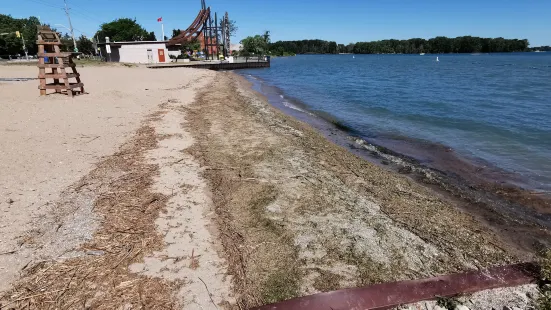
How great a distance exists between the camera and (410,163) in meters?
8.91

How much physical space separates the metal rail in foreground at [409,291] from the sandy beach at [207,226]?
0.17m

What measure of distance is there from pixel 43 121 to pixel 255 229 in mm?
9063

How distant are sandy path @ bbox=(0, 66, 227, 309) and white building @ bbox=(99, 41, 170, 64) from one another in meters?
48.5

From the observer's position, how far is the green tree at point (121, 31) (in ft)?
349

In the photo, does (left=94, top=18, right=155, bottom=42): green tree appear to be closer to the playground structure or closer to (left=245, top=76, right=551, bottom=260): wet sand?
the playground structure

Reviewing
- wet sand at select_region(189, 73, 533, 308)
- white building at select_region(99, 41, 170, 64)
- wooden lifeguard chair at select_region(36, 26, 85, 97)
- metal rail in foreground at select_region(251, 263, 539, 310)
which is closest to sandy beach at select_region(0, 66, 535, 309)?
wet sand at select_region(189, 73, 533, 308)

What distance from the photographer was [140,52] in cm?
5669

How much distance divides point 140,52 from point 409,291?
204 ft

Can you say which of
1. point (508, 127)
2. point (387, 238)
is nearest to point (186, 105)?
point (387, 238)

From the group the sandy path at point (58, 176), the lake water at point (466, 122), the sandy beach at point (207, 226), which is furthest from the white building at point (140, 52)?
the sandy beach at point (207, 226)

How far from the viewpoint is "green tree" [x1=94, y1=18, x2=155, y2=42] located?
4186 inches

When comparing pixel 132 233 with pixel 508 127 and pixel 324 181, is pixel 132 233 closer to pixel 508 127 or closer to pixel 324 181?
pixel 324 181

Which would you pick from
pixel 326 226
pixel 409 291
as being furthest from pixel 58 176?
pixel 409 291

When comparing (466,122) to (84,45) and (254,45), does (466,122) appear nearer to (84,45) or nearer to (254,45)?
(254,45)
